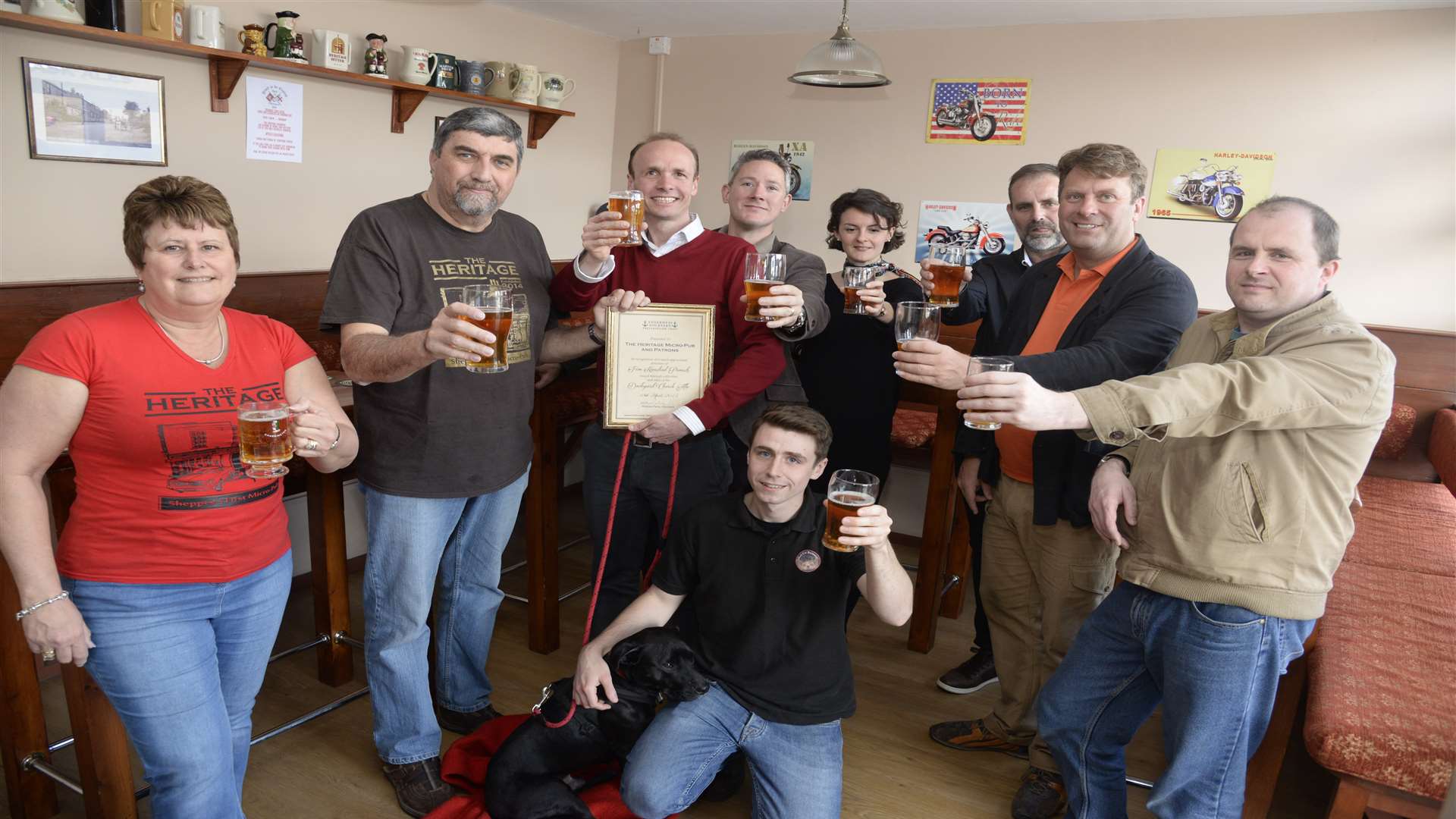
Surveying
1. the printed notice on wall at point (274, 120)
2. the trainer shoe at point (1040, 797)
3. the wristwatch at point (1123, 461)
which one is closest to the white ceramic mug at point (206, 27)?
the printed notice on wall at point (274, 120)

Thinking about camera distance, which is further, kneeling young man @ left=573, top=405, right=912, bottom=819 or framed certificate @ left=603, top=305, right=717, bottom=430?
framed certificate @ left=603, top=305, right=717, bottom=430

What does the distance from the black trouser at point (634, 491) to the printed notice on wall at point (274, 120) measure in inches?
92.4

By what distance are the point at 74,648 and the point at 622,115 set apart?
519 cm

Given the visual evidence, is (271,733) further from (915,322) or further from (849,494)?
(915,322)

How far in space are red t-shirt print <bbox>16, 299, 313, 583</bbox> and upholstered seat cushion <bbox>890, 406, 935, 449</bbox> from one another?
3041mm

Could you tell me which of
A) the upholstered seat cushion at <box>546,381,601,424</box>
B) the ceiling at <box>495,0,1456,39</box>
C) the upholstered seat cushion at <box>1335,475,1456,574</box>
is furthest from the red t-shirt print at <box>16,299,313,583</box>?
the ceiling at <box>495,0,1456,39</box>

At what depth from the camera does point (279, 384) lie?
6.52 feet

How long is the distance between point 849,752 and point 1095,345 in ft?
5.05

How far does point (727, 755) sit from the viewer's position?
238cm

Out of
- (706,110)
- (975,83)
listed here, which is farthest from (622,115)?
(975,83)

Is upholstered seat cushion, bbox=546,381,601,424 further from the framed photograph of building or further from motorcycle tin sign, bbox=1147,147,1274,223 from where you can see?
motorcycle tin sign, bbox=1147,147,1274,223

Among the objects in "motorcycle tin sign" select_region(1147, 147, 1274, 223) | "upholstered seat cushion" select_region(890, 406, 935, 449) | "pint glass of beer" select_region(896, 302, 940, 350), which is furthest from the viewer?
"motorcycle tin sign" select_region(1147, 147, 1274, 223)

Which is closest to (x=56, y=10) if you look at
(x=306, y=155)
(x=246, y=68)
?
(x=246, y=68)

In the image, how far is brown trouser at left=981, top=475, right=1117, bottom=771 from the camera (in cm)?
251
